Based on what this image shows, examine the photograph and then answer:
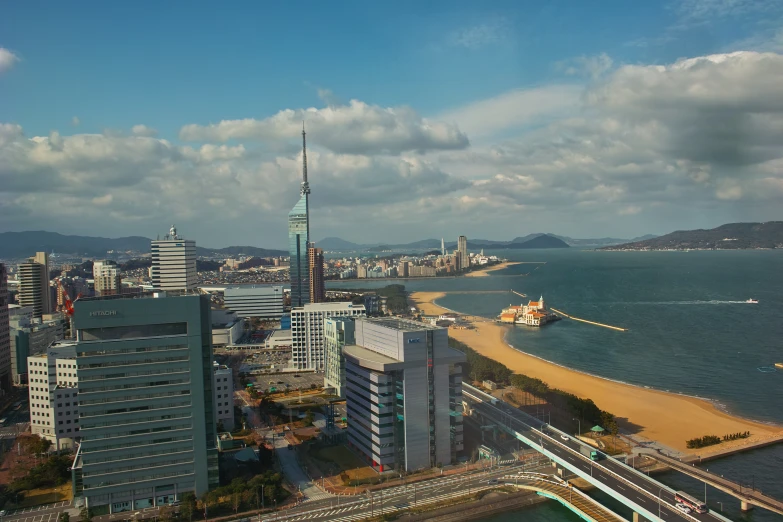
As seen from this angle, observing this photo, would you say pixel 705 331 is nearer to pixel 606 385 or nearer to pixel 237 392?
pixel 606 385

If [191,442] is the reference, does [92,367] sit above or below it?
above

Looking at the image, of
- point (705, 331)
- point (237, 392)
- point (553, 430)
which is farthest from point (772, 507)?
point (705, 331)

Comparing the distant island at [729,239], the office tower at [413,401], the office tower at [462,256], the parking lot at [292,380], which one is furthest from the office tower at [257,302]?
the distant island at [729,239]

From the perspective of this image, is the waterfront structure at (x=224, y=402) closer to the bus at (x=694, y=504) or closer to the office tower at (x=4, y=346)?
the office tower at (x=4, y=346)

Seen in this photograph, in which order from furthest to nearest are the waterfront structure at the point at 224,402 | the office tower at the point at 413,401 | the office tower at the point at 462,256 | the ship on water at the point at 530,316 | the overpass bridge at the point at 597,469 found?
1. the office tower at the point at 462,256
2. the ship on water at the point at 530,316
3. the waterfront structure at the point at 224,402
4. the office tower at the point at 413,401
5. the overpass bridge at the point at 597,469

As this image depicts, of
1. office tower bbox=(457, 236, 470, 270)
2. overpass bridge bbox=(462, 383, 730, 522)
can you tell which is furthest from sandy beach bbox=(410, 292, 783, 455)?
office tower bbox=(457, 236, 470, 270)

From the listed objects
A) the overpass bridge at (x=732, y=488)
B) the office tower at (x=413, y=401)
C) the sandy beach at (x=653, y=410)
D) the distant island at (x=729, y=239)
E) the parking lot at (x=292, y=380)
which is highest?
the distant island at (x=729, y=239)
